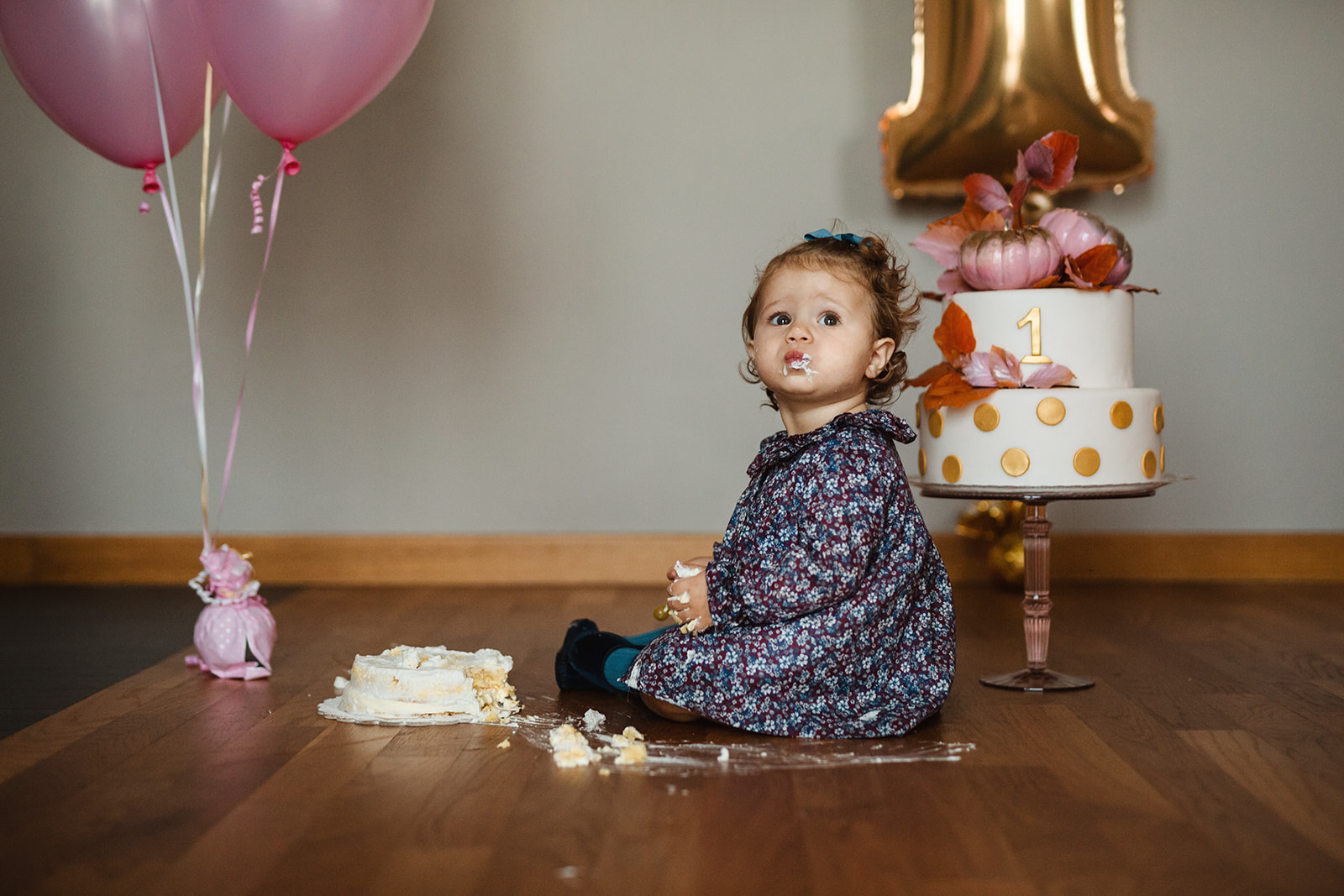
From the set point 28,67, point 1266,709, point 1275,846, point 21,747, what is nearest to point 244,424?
point 28,67

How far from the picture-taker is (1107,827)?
4.00ft

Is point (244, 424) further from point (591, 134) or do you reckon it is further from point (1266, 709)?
point (1266, 709)

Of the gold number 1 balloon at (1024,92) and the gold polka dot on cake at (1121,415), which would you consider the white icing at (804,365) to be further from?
the gold number 1 balloon at (1024,92)

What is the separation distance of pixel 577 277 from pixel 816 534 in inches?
67.5

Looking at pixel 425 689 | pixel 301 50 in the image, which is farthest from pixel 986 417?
pixel 301 50

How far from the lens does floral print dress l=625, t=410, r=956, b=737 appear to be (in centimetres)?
160

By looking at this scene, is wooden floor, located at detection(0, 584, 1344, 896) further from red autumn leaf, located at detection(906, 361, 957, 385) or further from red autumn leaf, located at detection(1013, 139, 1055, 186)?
red autumn leaf, located at detection(1013, 139, 1055, 186)

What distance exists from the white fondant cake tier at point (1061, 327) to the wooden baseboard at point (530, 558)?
1251 mm

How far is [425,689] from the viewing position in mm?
1735

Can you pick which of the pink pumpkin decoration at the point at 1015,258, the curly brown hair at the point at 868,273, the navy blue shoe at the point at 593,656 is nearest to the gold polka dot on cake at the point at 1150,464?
the pink pumpkin decoration at the point at 1015,258

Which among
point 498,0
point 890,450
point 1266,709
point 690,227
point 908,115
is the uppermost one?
point 498,0

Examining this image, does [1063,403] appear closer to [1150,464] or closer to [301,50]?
[1150,464]

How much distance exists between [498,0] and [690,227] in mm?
763

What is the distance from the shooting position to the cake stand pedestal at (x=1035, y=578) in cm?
186
